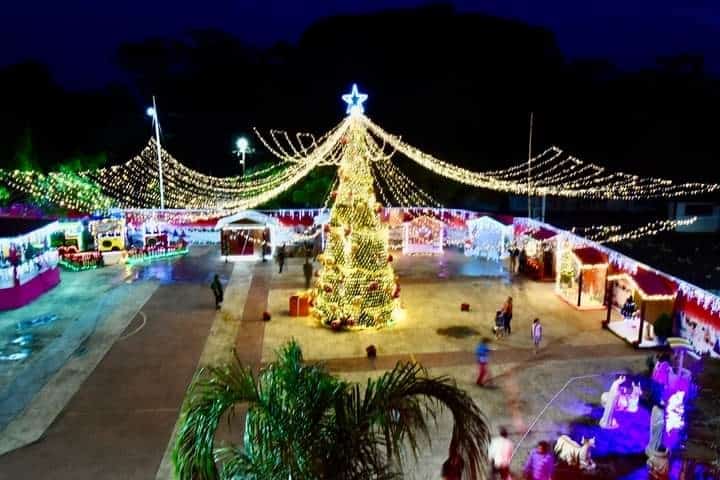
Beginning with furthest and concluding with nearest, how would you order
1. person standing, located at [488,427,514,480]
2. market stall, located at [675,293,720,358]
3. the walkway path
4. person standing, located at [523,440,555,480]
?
1. market stall, located at [675,293,720,358]
2. the walkway path
3. person standing, located at [523,440,555,480]
4. person standing, located at [488,427,514,480]

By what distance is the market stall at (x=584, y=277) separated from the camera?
1780 centimetres

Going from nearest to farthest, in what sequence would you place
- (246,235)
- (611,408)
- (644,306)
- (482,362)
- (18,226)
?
(611,408) → (482,362) → (644,306) → (18,226) → (246,235)

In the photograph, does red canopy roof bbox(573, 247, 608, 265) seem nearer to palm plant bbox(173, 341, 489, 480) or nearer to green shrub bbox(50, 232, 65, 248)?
palm plant bbox(173, 341, 489, 480)

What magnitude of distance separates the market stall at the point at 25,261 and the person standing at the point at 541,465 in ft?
53.5

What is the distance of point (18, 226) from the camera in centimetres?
2050

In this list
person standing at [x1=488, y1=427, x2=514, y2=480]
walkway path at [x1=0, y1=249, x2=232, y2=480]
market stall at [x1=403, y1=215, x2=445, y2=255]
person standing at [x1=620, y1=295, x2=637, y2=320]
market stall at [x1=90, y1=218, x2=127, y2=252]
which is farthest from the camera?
market stall at [x1=403, y1=215, x2=445, y2=255]

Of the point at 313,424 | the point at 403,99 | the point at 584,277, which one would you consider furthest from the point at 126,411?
the point at 403,99

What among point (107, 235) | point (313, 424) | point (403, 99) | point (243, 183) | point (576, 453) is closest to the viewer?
point (313, 424)

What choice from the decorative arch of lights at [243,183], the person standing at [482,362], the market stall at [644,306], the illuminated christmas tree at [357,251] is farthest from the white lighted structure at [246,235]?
the person standing at [482,362]

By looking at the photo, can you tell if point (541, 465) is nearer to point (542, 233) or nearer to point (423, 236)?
point (542, 233)

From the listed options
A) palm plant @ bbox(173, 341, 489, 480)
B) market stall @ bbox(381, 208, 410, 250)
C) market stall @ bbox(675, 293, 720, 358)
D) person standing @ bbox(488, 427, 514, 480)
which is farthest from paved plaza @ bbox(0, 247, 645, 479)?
market stall @ bbox(381, 208, 410, 250)

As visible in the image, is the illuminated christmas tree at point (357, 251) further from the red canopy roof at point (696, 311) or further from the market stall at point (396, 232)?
the market stall at point (396, 232)

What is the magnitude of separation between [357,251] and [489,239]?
11.4 m

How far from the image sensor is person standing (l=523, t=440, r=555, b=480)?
867cm
